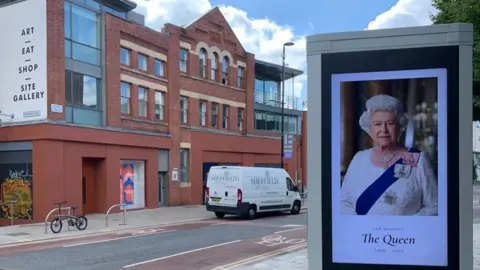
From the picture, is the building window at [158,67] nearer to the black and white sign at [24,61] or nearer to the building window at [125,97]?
the building window at [125,97]

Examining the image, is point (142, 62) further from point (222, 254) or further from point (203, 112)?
point (222, 254)

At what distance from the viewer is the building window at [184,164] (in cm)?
3044

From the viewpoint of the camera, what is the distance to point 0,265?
10.9m

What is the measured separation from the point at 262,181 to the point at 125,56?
33.6 ft

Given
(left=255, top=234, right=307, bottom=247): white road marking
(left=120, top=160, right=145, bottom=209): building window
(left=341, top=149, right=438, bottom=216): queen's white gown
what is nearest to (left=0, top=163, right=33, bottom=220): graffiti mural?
(left=120, top=160, right=145, bottom=209): building window

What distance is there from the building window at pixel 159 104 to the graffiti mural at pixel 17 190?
8.64 m

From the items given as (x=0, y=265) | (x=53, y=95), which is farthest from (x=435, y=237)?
(x=53, y=95)

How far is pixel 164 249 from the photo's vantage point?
1307 cm

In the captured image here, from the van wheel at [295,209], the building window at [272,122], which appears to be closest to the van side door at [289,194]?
the van wheel at [295,209]

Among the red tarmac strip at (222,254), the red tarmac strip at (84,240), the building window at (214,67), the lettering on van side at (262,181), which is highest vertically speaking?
the building window at (214,67)

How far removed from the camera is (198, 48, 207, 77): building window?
32.2m

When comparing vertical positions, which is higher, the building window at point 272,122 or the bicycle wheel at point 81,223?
the building window at point 272,122

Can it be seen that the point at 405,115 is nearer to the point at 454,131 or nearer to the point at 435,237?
the point at 454,131

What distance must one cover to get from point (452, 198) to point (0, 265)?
10061 millimetres
